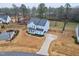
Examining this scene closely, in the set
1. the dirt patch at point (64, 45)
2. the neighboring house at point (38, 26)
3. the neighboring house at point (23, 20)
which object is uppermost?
the neighboring house at point (23, 20)

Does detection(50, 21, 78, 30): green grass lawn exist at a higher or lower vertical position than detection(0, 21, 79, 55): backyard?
higher

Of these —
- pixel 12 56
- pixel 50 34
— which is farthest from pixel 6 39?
pixel 50 34

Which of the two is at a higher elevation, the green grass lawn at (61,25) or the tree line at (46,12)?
the tree line at (46,12)

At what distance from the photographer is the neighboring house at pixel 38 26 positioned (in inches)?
150

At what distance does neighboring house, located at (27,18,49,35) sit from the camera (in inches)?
150

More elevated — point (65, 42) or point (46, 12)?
point (46, 12)

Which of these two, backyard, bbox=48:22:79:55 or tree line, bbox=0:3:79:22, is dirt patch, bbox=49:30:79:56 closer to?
backyard, bbox=48:22:79:55

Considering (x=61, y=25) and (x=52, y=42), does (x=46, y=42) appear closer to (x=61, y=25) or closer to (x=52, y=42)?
(x=52, y=42)

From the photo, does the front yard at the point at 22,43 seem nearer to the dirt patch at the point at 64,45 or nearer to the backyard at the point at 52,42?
the backyard at the point at 52,42

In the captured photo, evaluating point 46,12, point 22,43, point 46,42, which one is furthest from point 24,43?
point 46,12

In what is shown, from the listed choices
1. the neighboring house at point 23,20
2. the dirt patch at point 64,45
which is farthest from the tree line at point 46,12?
the dirt patch at point 64,45

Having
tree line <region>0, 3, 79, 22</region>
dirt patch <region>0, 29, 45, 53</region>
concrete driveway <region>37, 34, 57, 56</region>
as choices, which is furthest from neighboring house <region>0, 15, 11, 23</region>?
concrete driveway <region>37, 34, 57, 56</region>

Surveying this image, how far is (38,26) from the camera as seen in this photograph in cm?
384

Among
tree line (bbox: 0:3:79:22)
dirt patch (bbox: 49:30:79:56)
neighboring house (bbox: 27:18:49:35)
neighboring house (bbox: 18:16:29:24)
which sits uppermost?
tree line (bbox: 0:3:79:22)
